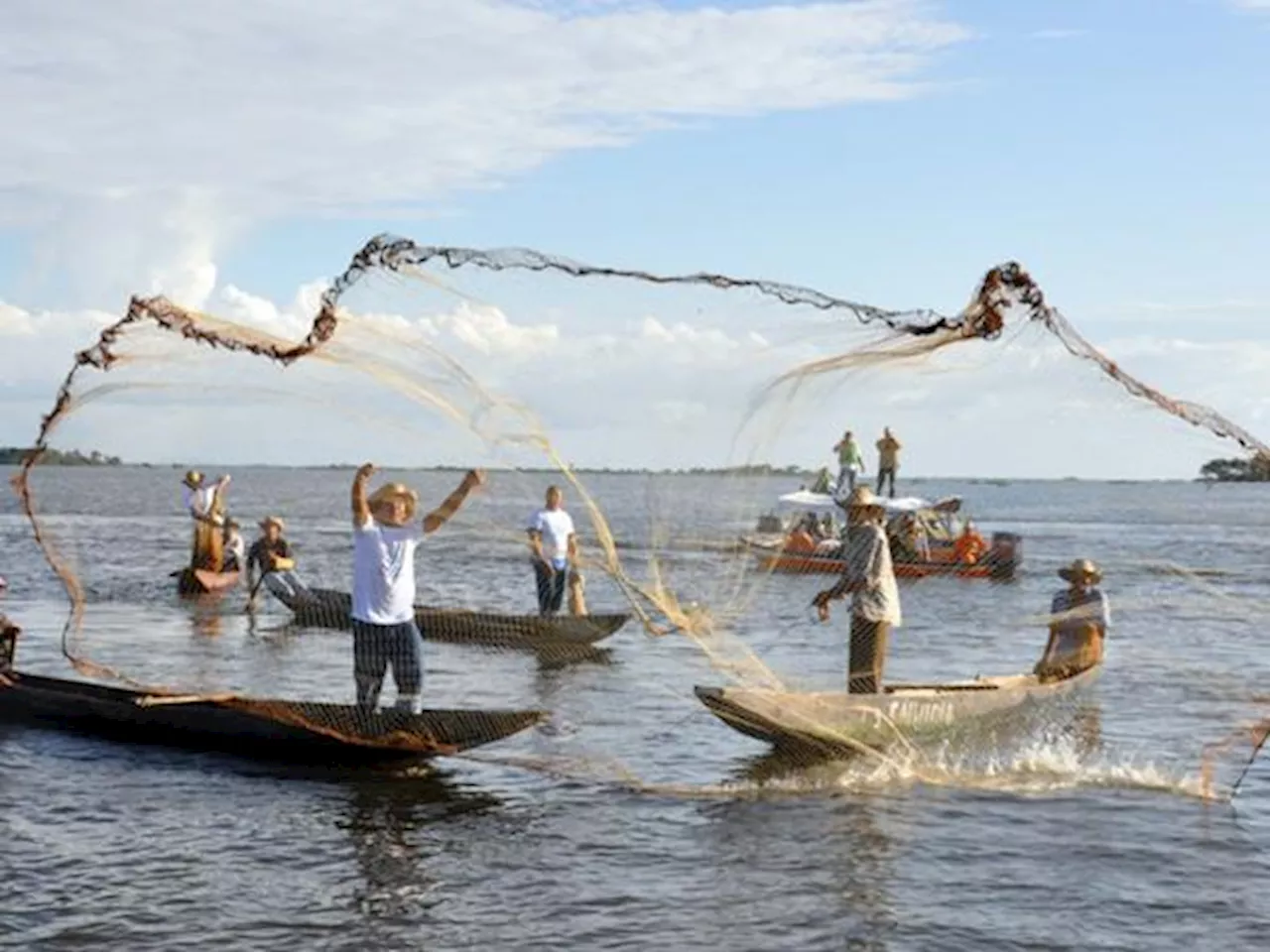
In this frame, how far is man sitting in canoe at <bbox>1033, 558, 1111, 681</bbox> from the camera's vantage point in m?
16.5

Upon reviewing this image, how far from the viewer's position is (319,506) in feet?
254

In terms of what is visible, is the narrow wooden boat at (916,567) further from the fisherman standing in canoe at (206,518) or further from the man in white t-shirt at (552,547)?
the man in white t-shirt at (552,547)

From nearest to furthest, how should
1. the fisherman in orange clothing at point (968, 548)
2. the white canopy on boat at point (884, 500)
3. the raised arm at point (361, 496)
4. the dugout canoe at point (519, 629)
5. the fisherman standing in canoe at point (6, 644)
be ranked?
the raised arm at point (361, 496) < the fisherman standing in canoe at point (6, 644) < the dugout canoe at point (519, 629) < the white canopy on boat at point (884, 500) < the fisherman in orange clothing at point (968, 548)

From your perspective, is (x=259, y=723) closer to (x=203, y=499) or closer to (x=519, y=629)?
(x=519, y=629)

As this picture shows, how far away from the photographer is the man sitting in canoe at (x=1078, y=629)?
1648 centimetres

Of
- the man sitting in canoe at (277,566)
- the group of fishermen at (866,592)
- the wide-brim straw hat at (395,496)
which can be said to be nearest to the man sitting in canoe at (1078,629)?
the group of fishermen at (866,592)

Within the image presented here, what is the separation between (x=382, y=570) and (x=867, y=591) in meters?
3.83

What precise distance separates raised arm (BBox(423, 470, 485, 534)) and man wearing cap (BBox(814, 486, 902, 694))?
318 cm

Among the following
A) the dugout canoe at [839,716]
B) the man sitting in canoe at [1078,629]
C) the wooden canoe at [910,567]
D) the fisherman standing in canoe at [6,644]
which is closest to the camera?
the dugout canoe at [839,716]

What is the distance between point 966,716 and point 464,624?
824 centimetres

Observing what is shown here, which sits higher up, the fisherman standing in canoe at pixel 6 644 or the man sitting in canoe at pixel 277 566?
the man sitting in canoe at pixel 277 566

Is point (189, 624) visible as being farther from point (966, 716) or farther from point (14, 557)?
point (14, 557)

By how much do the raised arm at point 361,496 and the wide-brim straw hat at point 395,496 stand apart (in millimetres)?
119

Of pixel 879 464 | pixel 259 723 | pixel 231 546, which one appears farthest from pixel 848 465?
pixel 259 723
